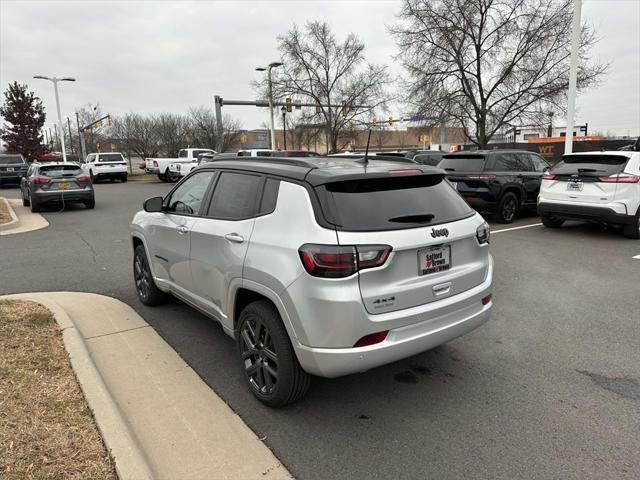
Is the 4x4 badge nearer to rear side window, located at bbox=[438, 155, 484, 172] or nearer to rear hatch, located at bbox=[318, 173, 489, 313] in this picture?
rear hatch, located at bbox=[318, 173, 489, 313]

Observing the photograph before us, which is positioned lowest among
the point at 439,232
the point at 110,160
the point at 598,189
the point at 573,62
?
the point at 598,189

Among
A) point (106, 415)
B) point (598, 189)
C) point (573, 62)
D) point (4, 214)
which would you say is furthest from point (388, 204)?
point (573, 62)

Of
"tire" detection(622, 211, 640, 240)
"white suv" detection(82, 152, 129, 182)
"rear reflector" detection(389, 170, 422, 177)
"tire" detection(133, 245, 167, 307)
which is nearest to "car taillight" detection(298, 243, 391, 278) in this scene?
"rear reflector" detection(389, 170, 422, 177)

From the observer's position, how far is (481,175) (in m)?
11.1

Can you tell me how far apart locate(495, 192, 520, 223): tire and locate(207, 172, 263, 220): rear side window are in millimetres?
8667

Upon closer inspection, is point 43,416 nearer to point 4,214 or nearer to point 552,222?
point 552,222

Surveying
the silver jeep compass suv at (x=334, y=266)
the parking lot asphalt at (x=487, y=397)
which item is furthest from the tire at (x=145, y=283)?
the silver jeep compass suv at (x=334, y=266)

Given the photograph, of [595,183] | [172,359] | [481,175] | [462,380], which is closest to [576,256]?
[595,183]

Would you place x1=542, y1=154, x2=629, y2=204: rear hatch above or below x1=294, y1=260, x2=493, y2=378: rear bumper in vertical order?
above

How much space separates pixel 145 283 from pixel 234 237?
8.27 feet

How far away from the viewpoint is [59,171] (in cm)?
1495

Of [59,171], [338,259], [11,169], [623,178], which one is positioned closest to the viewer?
[338,259]

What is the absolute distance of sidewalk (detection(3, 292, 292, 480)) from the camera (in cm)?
279

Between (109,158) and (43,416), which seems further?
(109,158)
